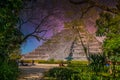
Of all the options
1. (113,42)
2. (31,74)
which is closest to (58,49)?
(31,74)

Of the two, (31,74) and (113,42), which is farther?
(31,74)

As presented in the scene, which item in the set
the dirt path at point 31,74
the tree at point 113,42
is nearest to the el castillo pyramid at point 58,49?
the dirt path at point 31,74

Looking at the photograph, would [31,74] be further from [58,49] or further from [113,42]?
[58,49]

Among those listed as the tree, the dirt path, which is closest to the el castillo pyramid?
the dirt path

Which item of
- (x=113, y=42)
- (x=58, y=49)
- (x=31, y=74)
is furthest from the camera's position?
(x=58, y=49)

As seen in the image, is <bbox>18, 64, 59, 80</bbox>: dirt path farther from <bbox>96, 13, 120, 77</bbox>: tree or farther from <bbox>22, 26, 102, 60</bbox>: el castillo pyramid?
<bbox>22, 26, 102, 60</bbox>: el castillo pyramid

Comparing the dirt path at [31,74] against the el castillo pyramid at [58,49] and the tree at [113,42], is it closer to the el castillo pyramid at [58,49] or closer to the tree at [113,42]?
the tree at [113,42]

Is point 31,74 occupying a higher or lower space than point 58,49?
lower

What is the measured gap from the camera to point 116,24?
15891 millimetres

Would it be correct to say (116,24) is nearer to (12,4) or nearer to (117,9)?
(117,9)

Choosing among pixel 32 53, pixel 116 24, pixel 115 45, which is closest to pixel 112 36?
pixel 115 45

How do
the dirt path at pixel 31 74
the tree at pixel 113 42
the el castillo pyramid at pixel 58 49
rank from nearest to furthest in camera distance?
the tree at pixel 113 42 → the dirt path at pixel 31 74 → the el castillo pyramid at pixel 58 49

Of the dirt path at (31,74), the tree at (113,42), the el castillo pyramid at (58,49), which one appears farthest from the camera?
the el castillo pyramid at (58,49)

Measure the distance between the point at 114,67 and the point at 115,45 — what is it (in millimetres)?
2861
